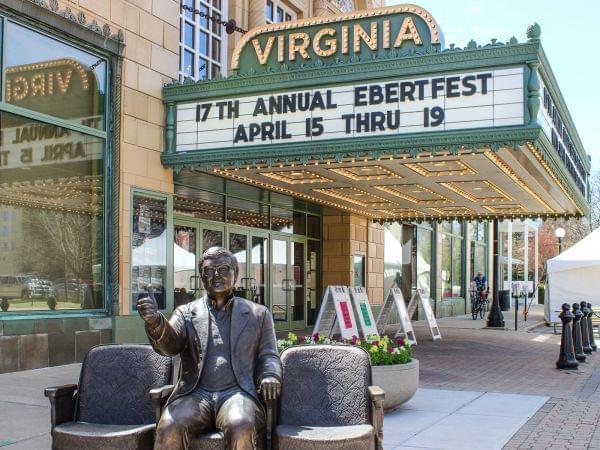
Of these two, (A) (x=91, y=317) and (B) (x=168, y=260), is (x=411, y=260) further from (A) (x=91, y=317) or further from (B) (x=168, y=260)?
(A) (x=91, y=317)

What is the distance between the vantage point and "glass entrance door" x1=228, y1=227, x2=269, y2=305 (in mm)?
17438

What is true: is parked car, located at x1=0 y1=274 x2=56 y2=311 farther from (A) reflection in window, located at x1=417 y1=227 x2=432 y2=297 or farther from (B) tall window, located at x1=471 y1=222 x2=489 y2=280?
(B) tall window, located at x1=471 y1=222 x2=489 y2=280

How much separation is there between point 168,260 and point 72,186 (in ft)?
8.55

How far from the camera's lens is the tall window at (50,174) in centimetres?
1076

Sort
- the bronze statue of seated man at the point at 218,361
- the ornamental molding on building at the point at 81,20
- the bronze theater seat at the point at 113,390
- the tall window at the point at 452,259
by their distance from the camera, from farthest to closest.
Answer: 1. the tall window at the point at 452,259
2. the ornamental molding on building at the point at 81,20
3. the bronze theater seat at the point at 113,390
4. the bronze statue of seated man at the point at 218,361

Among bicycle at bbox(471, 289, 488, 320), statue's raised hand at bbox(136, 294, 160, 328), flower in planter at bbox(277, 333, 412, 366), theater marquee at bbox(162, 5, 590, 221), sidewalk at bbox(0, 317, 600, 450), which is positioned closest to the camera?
statue's raised hand at bbox(136, 294, 160, 328)

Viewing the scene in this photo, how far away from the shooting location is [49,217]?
37.7 feet

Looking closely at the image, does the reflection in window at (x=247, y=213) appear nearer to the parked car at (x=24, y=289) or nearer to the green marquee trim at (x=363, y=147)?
the green marquee trim at (x=363, y=147)

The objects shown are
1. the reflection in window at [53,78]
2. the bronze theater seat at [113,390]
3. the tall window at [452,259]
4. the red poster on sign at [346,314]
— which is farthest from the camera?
the tall window at [452,259]

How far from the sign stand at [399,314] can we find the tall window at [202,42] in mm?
6426

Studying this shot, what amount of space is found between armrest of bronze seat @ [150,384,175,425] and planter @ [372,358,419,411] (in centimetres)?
367

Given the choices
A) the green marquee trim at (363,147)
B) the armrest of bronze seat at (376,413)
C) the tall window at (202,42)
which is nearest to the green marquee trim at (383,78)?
the green marquee trim at (363,147)

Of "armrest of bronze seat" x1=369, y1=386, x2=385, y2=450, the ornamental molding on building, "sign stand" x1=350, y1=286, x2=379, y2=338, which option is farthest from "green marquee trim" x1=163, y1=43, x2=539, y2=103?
"armrest of bronze seat" x1=369, y1=386, x2=385, y2=450

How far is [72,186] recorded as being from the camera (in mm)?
11969
